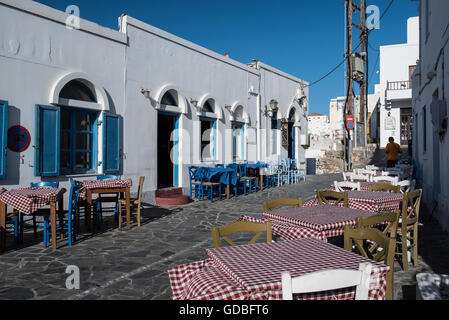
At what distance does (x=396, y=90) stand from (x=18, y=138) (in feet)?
72.5

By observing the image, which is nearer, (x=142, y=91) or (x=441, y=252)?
(x=441, y=252)

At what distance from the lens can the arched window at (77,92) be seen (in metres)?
8.01

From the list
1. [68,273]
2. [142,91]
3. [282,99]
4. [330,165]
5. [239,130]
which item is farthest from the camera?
[330,165]

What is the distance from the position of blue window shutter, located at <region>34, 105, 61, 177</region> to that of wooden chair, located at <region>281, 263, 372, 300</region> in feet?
22.2

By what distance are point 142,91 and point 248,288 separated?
26.7ft

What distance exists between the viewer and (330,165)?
22281mm

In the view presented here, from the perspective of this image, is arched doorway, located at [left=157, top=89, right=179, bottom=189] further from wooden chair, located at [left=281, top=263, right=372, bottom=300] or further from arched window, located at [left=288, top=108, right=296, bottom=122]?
wooden chair, located at [left=281, top=263, right=372, bottom=300]

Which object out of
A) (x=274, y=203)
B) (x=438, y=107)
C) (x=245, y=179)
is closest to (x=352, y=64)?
(x=245, y=179)

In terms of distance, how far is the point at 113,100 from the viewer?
874cm

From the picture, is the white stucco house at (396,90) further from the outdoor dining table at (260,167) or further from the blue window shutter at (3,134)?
the blue window shutter at (3,134)

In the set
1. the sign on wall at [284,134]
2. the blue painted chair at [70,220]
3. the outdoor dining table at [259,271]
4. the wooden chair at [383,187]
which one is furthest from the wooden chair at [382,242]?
the sign on wall at [284,134]

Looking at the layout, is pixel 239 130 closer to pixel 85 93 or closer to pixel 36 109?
pixel 85 93

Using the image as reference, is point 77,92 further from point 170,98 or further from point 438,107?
point 438,107
